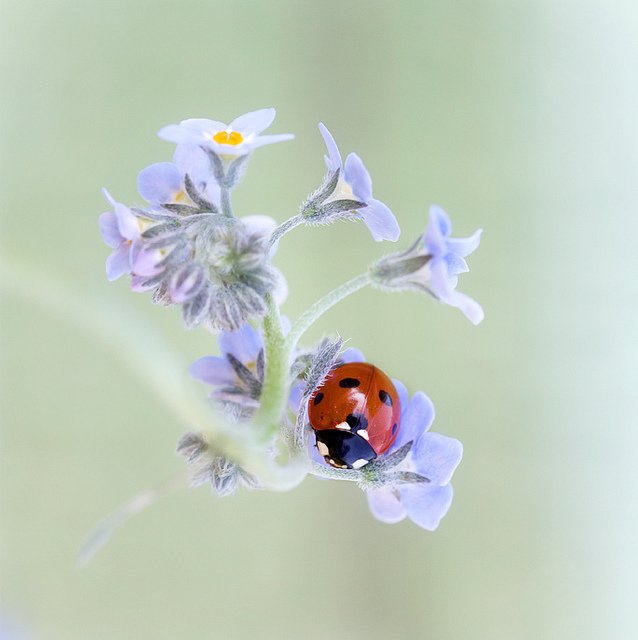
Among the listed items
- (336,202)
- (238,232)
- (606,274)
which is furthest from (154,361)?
(606,274)

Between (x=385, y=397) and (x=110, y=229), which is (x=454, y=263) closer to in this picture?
(x=385, y=397)

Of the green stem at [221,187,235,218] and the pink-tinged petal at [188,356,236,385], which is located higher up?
the green stem at [221,187,235,218]

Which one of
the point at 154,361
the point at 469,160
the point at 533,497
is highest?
the point at 469,160

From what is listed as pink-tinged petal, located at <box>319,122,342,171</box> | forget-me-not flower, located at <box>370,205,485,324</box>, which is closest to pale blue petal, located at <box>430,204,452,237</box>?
forget-me-not flower, located at <box>370,205,485,324</box>

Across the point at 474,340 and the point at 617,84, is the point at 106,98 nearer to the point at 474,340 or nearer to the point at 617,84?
the point at 474,340

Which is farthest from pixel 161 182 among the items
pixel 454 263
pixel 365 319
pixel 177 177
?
pixel 365 319

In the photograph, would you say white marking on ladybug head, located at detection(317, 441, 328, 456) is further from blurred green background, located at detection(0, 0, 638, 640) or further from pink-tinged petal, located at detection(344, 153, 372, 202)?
blurred green background, located at detection(0, 0, 638, 640)
